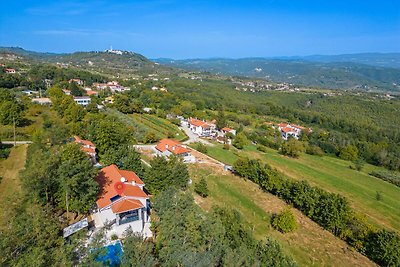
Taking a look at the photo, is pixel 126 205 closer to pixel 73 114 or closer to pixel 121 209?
pixel 121 209

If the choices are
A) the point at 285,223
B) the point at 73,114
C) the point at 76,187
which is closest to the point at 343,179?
the point at 285,223

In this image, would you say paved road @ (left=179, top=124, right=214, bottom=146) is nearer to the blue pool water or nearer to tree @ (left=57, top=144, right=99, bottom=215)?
tree @ (left=57, top=144, right=99, bottom=215)

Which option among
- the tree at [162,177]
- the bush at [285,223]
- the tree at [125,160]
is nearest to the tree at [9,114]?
the tree at [125,160]

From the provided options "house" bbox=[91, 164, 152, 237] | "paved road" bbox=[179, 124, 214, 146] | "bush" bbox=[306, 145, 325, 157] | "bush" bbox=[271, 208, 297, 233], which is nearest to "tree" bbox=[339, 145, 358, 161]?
"bush" bbox=[306, 145, 325, 157]

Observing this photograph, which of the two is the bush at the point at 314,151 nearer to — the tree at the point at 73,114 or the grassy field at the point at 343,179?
the grassy field at the point at 343,179

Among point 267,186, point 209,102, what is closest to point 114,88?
point 209,102
